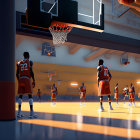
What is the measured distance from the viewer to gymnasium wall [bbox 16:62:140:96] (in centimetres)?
2028

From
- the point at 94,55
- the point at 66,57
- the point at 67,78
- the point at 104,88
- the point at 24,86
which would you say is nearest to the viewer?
the point at 24,86

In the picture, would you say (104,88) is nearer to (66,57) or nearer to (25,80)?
(25,80)

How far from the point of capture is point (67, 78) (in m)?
22.1

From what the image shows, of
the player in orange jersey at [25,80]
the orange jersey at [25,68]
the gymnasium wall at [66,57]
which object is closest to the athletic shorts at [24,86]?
the player in orange jersey at [25,80]

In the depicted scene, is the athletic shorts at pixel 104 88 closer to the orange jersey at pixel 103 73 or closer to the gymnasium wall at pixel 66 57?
the orange jersey at pixel 103 73

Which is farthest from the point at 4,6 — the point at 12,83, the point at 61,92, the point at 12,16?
the point at 61,92

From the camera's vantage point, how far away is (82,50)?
23.5 meters

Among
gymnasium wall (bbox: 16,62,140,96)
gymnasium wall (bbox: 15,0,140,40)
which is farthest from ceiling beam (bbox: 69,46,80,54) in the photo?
gymnasium wall (bbox: 15,0,140,40)

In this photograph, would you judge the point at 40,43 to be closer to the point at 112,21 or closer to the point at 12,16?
the point at 112,21

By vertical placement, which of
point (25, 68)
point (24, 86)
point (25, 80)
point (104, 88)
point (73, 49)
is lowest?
point (104, 88)

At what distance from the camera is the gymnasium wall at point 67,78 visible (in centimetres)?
2028

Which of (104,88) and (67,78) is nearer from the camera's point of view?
(104,88)

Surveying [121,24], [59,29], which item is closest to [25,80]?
[59,29]

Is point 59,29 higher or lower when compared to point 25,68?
higher
